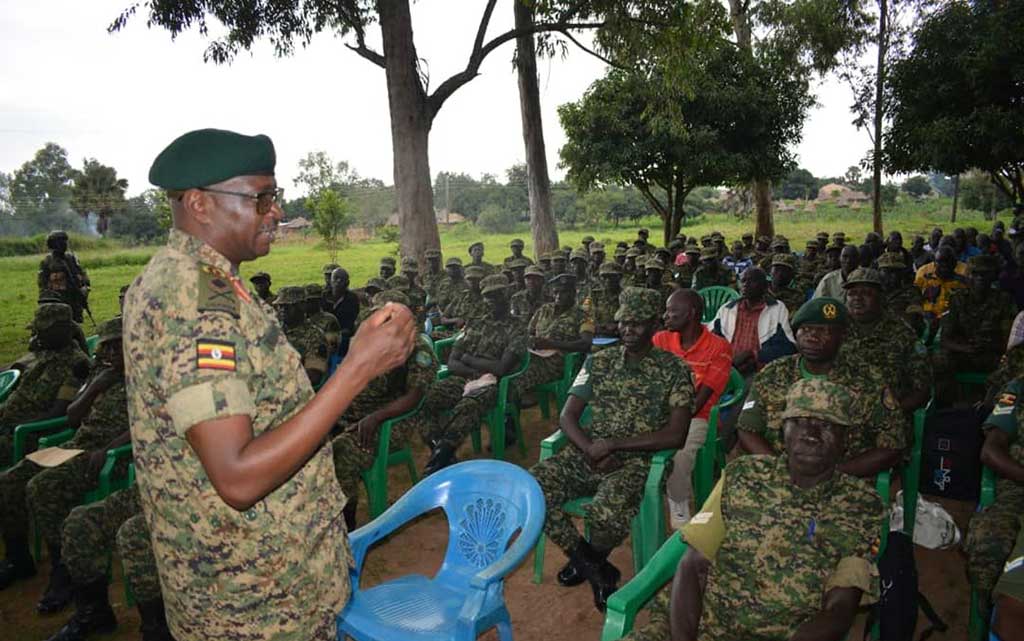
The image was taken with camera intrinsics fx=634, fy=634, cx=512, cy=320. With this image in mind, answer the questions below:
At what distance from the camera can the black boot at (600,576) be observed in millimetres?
3260

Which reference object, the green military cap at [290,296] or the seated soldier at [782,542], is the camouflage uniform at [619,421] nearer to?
the seated soldier at [782,542]

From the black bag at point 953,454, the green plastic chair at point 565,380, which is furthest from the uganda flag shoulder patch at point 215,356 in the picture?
the green plastic chair at point 565,380

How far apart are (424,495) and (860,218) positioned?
43194mm

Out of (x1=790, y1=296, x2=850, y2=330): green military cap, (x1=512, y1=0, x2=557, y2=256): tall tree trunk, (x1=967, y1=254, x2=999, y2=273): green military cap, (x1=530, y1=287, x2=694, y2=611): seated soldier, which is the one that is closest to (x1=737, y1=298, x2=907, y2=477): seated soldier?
(x1=790, y1=296, x2=850, y2=330): green military cap

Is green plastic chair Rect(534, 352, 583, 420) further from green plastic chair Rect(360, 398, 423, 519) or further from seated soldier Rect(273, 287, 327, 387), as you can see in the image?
seated soldier Rect(273, 287, 327, 387)

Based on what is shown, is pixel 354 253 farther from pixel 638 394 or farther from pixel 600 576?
pixel 600 576

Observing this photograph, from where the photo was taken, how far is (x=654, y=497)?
3.35 meters

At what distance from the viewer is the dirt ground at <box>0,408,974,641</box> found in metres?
3.20

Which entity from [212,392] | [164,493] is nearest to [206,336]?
[212,392]

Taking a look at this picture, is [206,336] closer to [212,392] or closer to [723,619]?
[212,392]

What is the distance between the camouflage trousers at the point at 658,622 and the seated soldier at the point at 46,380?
14.0 feet

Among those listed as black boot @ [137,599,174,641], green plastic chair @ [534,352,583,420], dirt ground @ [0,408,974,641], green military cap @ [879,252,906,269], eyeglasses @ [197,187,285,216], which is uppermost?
eyeglasses @ [197,187,285,216]

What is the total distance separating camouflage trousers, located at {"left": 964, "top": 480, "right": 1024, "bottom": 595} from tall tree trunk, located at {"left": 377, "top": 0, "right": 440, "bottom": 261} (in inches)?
311

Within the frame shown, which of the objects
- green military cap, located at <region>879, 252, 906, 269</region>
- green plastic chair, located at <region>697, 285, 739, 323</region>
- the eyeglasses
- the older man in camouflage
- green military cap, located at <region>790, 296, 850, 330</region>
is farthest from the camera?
green plastic chair, located at <region>697, 285, 739, 323</region>
